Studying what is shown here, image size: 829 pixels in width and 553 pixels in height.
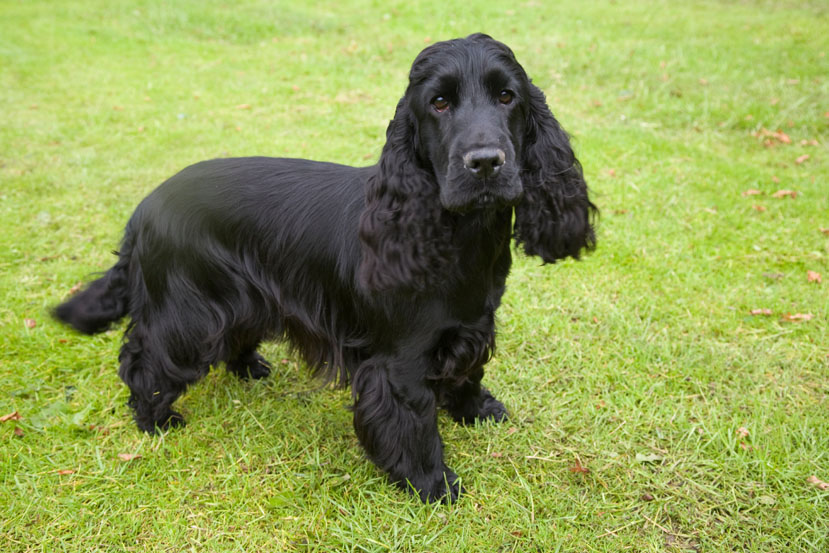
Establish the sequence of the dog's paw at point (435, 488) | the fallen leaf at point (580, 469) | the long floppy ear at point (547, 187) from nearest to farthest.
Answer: the long floppy ear at point (547, 187), the dog's paw at point (435, 488), the fallen leaf at point (580, 469)

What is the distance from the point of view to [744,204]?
488 cm

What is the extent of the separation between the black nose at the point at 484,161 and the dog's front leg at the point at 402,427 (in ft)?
2.88

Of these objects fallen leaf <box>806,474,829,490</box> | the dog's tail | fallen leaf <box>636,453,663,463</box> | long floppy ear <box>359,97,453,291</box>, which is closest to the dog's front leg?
long floppy ear <box>359,97,453,291</box>

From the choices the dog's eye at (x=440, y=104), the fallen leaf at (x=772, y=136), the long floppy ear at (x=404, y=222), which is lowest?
the fallen leaf at (x=772, y=136)

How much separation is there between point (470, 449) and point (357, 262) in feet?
3.65

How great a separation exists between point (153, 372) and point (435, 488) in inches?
56.3

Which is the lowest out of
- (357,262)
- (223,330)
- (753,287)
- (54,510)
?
(54,510)

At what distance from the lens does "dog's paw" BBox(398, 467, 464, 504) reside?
2576 millimetres

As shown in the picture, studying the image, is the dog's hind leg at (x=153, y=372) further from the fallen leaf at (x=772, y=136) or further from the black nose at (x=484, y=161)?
the fallen leaf at (x=772, y=136)

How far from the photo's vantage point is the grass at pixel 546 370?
248cm

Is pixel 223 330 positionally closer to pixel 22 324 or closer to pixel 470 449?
pixel 470 449

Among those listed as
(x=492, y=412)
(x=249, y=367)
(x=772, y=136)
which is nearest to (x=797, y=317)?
(x=492, y=412)

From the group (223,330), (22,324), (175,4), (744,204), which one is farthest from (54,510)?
(175,4)

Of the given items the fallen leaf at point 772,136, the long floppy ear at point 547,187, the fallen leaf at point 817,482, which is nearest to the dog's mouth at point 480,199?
the long floppy ear at point 547,187
